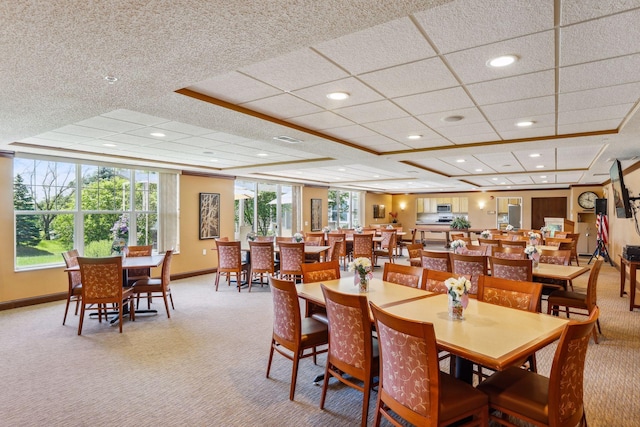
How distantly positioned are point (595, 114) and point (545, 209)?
534 inches

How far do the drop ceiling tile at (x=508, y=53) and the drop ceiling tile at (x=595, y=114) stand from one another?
4.59 feet

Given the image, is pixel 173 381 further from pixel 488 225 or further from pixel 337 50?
pixel 488 225

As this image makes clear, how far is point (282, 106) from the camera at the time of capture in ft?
10.8

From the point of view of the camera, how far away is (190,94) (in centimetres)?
285

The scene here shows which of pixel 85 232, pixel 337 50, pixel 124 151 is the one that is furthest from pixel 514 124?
pixel 85 232

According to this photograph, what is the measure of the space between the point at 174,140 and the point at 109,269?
6.09ft

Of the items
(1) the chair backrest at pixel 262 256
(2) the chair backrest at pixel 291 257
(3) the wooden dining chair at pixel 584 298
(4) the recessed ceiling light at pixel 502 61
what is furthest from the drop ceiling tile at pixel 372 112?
(1) the chair backrest at pixel 262 256

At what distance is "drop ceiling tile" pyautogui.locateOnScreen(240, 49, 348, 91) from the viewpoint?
230 cm

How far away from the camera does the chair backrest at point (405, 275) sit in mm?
3486

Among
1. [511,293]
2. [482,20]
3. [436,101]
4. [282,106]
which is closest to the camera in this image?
[482,20]

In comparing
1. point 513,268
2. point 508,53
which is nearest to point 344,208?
point 513,268

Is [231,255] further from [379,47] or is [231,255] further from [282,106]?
[379,47]

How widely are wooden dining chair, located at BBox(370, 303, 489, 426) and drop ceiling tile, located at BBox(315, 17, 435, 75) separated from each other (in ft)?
4.94

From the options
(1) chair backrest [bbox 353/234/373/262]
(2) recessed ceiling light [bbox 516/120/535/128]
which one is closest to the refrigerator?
(1) chair backrest [bbox 353/234/373/262]
